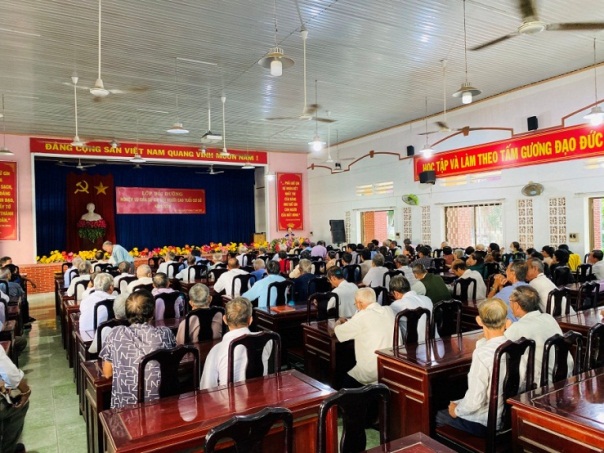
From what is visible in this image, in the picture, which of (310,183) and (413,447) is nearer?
(413,447)

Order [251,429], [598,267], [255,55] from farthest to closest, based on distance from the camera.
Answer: [255,55]
[598,267]
[251,429]

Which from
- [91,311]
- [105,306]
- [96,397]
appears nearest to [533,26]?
[96,397]

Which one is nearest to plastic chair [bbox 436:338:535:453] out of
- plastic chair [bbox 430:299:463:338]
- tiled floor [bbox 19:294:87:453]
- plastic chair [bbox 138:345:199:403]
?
plastic chair [bbox 430:299:463:338]

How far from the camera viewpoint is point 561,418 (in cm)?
187

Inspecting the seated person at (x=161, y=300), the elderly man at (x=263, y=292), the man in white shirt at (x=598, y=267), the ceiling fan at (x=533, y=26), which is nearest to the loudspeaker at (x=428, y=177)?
the man in white shirt at (x=598, y=267)

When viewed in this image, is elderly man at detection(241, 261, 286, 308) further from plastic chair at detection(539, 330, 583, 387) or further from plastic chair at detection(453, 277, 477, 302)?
plastic chair at detection(539, 330, 583, 387)

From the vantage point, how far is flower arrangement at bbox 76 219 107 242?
13.9 m

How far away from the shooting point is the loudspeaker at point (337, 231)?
547 inches

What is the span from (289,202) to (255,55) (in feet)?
29.2

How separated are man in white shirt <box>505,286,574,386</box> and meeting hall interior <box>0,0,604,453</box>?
0.17ft

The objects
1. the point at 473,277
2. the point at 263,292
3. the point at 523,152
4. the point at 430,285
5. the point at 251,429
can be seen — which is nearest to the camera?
the point at 251,429

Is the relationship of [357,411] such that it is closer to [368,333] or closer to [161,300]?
[368,333]

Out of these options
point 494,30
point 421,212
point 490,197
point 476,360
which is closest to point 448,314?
point 476,360

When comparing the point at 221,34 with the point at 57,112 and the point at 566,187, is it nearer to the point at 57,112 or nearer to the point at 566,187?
the point at 57,112
